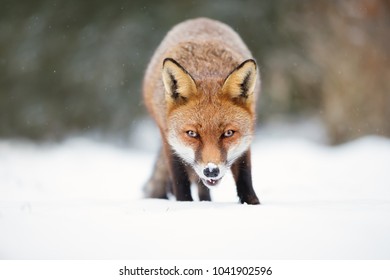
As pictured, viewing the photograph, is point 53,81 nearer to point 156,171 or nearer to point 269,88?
point 269,88

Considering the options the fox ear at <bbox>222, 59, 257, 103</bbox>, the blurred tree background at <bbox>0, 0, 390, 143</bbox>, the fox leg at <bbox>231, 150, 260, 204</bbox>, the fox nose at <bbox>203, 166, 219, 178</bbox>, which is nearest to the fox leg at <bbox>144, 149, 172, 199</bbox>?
the fox leg at <bbox>231, 150, 260, 204</bbox>

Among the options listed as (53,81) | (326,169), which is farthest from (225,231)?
(53,81)

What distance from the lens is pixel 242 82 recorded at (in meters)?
3.11

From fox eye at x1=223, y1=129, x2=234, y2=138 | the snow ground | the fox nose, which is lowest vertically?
the snow ground

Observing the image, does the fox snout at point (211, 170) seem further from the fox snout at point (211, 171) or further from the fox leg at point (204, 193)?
the fox leg at point (204, 193)

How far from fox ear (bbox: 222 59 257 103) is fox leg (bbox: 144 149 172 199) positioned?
106 cm

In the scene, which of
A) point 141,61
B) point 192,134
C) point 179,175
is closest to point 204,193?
point 179,175

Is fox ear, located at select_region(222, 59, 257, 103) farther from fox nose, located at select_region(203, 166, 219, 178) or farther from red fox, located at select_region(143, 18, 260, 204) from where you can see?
fox nose, located at select_region(203, 166, 219, 178)

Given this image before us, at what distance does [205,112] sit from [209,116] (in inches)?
1.5

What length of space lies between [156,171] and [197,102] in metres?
1.14

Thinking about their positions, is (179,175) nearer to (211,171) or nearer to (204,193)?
(204,193)

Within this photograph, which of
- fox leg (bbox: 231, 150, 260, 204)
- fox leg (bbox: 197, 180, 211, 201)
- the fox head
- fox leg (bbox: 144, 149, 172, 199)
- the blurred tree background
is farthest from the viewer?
the blurred tree background

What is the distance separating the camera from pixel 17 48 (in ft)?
25.0

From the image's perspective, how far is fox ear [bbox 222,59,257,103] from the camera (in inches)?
120
